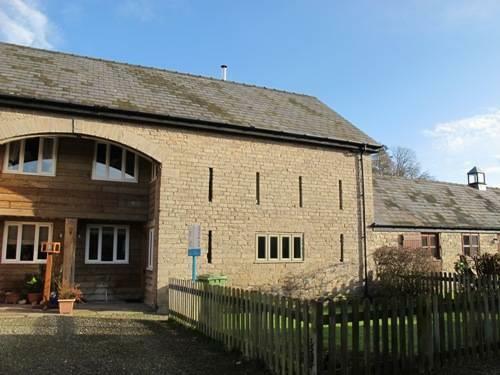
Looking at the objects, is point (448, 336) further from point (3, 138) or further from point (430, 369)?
point (3, 138)

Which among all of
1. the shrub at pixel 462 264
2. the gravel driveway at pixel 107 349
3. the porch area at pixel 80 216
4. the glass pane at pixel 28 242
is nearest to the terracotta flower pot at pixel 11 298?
the porch area at pixel 80 216

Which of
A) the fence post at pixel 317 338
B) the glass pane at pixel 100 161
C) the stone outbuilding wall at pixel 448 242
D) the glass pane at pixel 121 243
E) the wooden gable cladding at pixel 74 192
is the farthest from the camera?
the stone outbuilding wall at pixel 448 242

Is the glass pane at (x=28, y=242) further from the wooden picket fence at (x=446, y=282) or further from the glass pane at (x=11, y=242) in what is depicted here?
the wooden picket fence at (x=446, y=282)

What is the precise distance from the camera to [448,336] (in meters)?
6.93

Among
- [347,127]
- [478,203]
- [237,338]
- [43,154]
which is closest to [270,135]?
[347,127]

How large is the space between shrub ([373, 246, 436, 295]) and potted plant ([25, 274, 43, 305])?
12.1m

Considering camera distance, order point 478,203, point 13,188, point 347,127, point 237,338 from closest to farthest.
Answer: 1. point 237,338
2. point 13,188
3. point 347,127
4. point 478,203

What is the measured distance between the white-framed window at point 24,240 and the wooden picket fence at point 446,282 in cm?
1302

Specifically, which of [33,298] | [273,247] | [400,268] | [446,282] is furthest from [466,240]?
[33,298]

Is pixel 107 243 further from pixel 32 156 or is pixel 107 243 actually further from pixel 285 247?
pixel 285 247

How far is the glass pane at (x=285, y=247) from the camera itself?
15.3m

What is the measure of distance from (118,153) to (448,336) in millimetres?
12028

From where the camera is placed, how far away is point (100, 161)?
1495 centimetres

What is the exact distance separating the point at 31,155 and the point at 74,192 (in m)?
1.85
